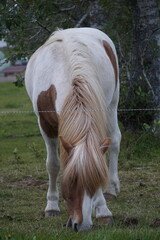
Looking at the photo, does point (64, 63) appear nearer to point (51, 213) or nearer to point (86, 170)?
point (86, 170)

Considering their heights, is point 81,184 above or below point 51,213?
above

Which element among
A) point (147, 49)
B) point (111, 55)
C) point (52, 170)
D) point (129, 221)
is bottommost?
point (147, 49)

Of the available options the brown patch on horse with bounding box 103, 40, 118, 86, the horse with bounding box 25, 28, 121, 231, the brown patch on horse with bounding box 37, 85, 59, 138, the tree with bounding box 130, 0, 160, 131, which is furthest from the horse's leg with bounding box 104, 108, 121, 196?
the tree with bounding box 130, 0, 160, 131

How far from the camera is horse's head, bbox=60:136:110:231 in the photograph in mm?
4535

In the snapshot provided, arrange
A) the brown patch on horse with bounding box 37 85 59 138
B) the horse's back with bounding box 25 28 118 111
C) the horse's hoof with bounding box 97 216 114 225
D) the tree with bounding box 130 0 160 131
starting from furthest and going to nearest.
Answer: the tree with bounding box 130 0 160 131 → the brown patch on horse with bounding box 37 85 59 138 → the horse's back with bounding box 25 28 118 111 → the horse's hoof with bounding box 97 216 114 225

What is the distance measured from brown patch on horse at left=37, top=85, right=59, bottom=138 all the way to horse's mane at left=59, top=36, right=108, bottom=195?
38cm

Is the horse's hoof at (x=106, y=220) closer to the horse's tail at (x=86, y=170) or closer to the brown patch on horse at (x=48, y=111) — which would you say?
the horse's tail at (x=86, y=170)

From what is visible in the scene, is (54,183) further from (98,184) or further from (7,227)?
(98,184)

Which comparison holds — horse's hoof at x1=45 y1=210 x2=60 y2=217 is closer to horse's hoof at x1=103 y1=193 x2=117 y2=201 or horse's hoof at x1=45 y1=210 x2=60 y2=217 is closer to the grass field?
the grass field

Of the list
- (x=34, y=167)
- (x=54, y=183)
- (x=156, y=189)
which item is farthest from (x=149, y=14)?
(x=54, y=183)

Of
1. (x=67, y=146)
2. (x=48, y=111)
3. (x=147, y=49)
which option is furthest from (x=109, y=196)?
(x=147, y=49)

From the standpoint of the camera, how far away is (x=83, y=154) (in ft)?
15.1

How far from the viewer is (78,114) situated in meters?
4.88

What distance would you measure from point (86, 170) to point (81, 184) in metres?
0.11
